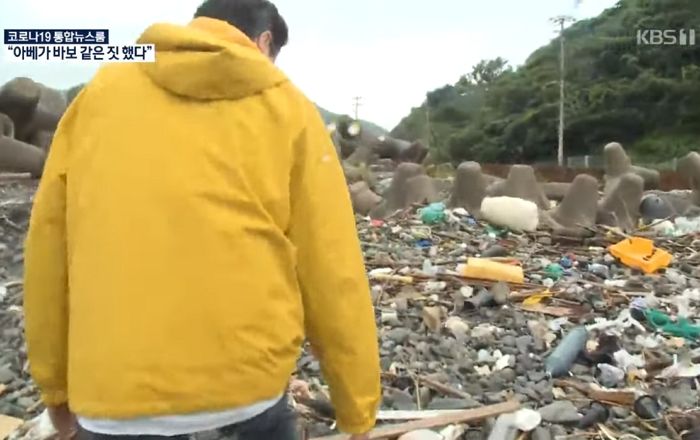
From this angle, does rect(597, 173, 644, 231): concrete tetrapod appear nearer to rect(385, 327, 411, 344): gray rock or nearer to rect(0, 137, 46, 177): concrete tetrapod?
rect(385, 327, 411, 344): gray rock

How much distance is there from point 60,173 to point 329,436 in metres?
1.89

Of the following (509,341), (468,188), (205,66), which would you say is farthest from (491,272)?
(205,66)

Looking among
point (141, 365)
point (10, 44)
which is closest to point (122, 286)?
point (141, 365)

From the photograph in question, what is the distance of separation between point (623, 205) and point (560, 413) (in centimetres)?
564

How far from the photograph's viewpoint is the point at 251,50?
142 centimetres

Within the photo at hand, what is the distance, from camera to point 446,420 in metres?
3.18

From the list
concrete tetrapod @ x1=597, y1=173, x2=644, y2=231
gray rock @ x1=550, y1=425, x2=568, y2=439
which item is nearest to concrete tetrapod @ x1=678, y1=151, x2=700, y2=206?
concrete tetrapod @ x1=597, y1=173, x2=644, y2=231

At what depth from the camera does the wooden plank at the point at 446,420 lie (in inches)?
120

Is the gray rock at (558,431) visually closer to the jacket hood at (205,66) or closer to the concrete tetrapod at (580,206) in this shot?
the jacket hood at (205,66)

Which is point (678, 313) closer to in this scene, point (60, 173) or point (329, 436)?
point (329, 436)

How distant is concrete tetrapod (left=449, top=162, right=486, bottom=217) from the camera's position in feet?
28.7

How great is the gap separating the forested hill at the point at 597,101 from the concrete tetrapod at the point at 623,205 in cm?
1572

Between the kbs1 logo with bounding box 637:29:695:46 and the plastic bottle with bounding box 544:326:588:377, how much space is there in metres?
27.6

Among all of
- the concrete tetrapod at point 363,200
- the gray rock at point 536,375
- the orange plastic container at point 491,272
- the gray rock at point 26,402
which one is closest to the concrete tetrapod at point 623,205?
the concrete tetrapod at point 363,200
